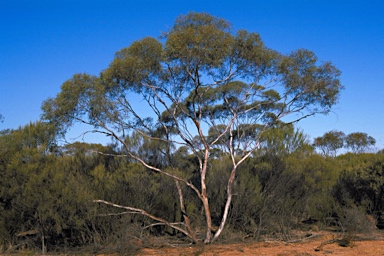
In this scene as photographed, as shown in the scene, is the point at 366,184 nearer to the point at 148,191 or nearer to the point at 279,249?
the point at 279,249

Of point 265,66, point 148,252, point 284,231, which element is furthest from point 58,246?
point 265,66

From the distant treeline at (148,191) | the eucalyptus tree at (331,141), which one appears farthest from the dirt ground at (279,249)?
the eucalyptus tree at (331,141)

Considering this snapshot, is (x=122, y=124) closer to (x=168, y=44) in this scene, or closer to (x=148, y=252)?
(x=168, y=44)

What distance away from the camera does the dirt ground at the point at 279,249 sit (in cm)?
1173

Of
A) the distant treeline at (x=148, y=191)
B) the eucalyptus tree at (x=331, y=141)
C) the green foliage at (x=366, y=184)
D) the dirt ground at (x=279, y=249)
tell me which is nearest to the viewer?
the dirt ground at (x=279, y=249)

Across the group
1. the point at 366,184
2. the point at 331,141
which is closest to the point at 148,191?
the point at 366,184

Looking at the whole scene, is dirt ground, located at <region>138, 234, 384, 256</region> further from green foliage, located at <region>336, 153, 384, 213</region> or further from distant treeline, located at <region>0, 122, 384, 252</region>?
green foliage, located at <region>336, 153, 384, 213</region>

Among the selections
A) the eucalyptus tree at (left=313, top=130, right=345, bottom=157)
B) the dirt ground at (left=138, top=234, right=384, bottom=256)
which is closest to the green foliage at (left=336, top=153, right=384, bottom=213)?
the dirt ground at (left=138, top=234, right=384, bottom=256)

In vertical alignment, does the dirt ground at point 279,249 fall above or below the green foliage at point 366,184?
below

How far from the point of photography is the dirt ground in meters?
11.7

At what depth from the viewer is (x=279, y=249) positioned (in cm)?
1258

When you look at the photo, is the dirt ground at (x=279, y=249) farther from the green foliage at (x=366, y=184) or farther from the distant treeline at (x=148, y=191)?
the green foliage at (x=366, y=184)

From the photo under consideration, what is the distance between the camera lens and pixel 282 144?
1880 centimetres

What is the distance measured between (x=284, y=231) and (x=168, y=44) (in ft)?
22.8
